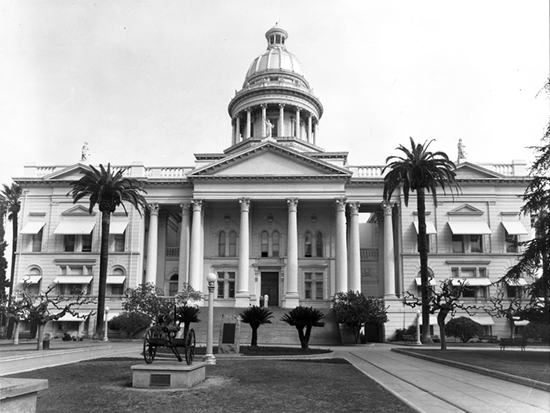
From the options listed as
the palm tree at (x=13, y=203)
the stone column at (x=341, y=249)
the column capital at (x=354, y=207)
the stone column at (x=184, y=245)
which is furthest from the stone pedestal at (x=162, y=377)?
the palm tree at (x=13, y=203)

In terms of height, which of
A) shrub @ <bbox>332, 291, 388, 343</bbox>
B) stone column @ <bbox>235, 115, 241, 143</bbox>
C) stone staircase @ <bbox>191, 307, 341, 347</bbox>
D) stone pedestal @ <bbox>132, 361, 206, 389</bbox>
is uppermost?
stone column @ <bbox>235, 115, 241, 143</bbox>

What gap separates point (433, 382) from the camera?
56.1 ft

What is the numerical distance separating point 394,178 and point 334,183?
10.8 metres

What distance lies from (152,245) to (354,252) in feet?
65.8

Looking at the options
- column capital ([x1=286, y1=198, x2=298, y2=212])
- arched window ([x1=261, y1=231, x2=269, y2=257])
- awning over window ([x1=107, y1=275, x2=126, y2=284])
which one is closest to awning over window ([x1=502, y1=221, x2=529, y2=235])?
column capital ([x1=286, y1=198, x2=298, y2=212])

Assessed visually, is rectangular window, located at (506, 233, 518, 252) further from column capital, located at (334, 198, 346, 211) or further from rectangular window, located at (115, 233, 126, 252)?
rectangular window, located at (115, 233, 126, 252)

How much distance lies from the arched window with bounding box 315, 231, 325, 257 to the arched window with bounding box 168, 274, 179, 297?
15389 mm

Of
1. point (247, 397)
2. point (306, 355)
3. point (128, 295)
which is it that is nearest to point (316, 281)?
point (128, 295)

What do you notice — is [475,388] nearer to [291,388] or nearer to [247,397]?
[291,388]

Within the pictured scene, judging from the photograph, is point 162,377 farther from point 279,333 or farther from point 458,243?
point 458,243

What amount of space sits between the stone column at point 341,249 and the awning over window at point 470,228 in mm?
10475

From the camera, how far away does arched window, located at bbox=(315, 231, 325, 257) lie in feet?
194

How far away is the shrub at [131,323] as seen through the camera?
45375 mm

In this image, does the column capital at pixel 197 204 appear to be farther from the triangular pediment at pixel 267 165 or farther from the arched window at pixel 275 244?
the arched window at pixel 275 244
